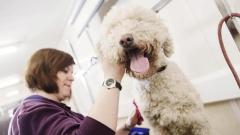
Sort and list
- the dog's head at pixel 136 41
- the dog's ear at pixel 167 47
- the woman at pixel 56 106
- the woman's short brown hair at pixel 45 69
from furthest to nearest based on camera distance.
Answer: the woman's short brown hair at pixel 45 69
the dog's ear at pixel 167 47
the dog's head at pixel 136 41
the woman at pixel 56 106

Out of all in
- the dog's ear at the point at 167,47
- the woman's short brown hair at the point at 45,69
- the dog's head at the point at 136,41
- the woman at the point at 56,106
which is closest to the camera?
the woman at the point at 56,106

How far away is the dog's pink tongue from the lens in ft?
2.76

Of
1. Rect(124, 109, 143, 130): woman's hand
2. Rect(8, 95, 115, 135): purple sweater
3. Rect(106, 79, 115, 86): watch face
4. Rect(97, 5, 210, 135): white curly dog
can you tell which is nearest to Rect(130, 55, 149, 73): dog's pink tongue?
Rect(97, 5, 210, 135): white curly dog

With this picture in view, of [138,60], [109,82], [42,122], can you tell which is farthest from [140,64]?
[42,122]

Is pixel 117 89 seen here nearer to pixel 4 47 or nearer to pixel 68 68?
pixel 68 68

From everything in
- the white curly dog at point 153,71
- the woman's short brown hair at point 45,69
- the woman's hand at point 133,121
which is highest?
the woman's short brown hair at point 45,69

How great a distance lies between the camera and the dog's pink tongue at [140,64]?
84 centimetres

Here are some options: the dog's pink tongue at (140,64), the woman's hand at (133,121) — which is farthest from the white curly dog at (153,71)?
the woman's hand at (133,121)

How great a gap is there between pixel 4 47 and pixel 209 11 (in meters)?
3.57

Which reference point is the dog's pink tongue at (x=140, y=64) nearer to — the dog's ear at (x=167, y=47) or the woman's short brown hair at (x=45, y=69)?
the dog's ear at (x=167, y=47)

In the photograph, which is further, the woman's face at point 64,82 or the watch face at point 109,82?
the woman's face at point 64,82

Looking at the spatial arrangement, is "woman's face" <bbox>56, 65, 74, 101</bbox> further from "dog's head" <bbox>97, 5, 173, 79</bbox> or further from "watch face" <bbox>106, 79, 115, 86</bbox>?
"watch face" <bbox>106, 79, 115, 86</bbox>

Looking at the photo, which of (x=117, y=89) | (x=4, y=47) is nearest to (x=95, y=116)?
(x=117, y=89)

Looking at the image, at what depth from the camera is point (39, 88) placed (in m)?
1.12
